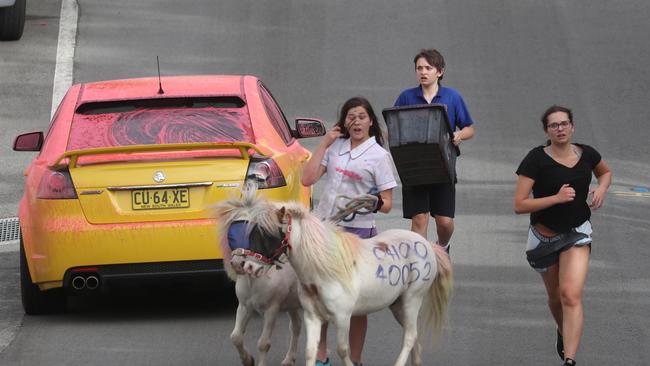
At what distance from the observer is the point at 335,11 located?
20.8 metres

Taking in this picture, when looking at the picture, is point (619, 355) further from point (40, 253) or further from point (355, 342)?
point (40, 253)

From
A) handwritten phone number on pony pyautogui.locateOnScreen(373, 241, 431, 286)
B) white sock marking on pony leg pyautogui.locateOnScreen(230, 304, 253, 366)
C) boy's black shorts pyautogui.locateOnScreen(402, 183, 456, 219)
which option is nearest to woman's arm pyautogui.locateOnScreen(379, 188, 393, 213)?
handwritten phone number on pony pyautogui.locateOnScreen(373, 241, 431, 286)

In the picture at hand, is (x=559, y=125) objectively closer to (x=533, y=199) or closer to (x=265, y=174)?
(x=533, y=199)

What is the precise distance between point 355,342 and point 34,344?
2.33 metres

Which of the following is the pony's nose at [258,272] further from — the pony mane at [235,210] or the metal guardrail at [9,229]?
the metal guardrail at [9,229]

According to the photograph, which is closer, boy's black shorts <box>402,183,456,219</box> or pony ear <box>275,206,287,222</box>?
pony ear <box>275,206,287,222</box>

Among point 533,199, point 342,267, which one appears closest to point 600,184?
point 533,199

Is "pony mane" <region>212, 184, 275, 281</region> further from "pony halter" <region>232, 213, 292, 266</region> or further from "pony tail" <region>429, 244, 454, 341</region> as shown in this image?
"pony tail" <region>429, 244, 454, 341</region>

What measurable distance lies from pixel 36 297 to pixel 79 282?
58 centimetres

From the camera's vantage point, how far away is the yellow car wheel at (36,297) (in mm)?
10578

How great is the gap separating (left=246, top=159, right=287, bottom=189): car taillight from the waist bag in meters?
1.98

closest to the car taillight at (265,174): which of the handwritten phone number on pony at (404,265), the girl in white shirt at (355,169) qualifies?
the girl in white shirt at (355,169)

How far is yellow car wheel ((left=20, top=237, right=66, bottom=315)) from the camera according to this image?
34.7ft

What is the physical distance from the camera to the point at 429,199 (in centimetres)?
1032
